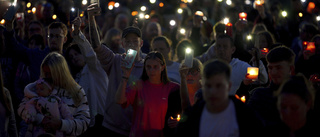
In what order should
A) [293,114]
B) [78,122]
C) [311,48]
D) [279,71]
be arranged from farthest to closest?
[311,48]
[78,122]
[279,71]
[293,114]

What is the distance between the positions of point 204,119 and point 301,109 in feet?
2.50

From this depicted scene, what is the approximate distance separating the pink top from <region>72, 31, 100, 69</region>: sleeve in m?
1.24

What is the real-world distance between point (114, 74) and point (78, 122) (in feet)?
3.46

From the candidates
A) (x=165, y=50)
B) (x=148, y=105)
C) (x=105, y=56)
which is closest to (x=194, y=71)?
(x=148, y=105)

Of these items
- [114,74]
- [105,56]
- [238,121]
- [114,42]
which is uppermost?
[114,42]

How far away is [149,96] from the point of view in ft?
18.5

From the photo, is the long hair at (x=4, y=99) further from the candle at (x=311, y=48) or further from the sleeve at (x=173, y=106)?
the candle at (x=311, y=48)

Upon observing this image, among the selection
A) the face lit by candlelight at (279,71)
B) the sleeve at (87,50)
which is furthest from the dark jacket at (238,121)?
the sleeve at (87,50)

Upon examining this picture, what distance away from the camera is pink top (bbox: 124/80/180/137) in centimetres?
549

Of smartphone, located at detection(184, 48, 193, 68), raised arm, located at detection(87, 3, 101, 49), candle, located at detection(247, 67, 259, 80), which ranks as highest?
raised arm, located at detection(87, 3, 101, 49)

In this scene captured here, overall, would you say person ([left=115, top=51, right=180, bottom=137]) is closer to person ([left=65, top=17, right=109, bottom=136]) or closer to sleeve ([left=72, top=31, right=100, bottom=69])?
sleeve ([left=72, top=31, right=100, bottom=69])

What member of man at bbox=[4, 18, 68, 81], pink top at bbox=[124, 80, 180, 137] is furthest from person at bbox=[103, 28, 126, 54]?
pink top at bbox=[124, 80, 180, 137]

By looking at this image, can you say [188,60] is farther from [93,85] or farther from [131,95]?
[93,85]

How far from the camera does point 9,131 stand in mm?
5621
